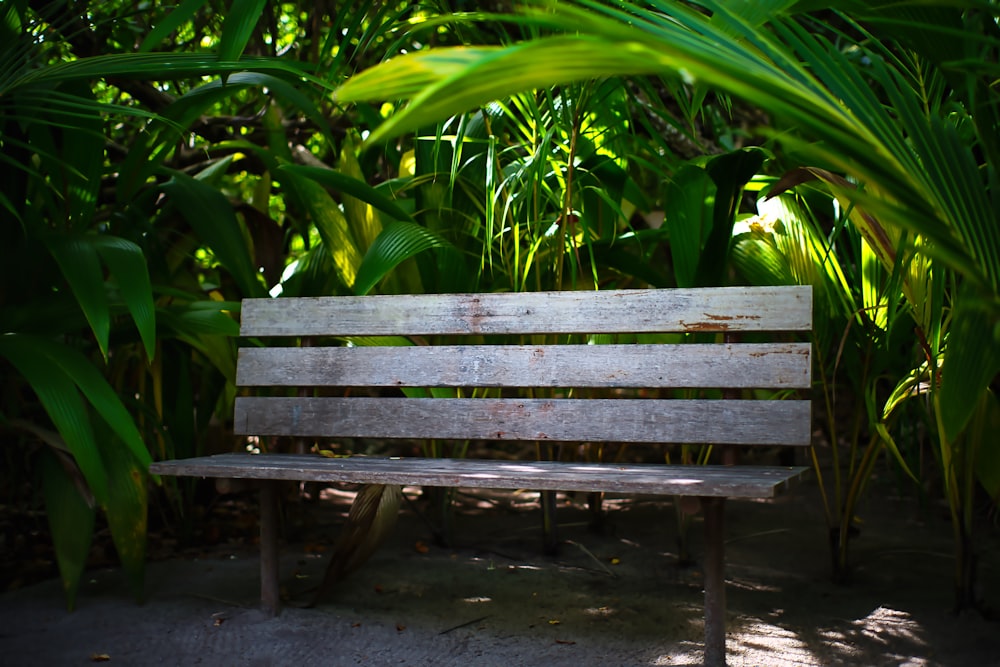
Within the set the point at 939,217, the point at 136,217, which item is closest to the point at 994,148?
the point at 939,217

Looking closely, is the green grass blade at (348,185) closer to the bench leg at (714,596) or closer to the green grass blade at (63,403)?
the green grass blade at (63,403)

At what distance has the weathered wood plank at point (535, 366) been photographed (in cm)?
213

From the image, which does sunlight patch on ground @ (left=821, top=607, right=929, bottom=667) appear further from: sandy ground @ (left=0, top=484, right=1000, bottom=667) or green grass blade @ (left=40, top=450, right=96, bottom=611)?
green grass blade @ (left=40, top=450, right=96, bottom=611)

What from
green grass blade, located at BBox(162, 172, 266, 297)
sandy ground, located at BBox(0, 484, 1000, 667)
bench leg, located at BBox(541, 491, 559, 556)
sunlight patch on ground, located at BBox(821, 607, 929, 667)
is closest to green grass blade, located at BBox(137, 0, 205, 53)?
green grass blade, located at BBox(162, 172, 266, 297)

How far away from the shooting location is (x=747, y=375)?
7.01 feet

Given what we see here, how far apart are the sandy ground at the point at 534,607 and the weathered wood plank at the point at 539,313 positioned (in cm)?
67

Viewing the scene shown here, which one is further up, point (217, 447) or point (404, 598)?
point (217, 447)

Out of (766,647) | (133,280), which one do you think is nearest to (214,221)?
(133,280)

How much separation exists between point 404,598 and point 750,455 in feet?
7.59

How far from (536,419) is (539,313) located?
266 mm

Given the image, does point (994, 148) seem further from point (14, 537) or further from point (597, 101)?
point (14, 537)

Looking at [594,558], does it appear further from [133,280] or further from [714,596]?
[133,280]

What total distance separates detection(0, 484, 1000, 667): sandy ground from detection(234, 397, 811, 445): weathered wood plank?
0.41m

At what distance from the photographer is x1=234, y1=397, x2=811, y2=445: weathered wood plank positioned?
2.12 meters
